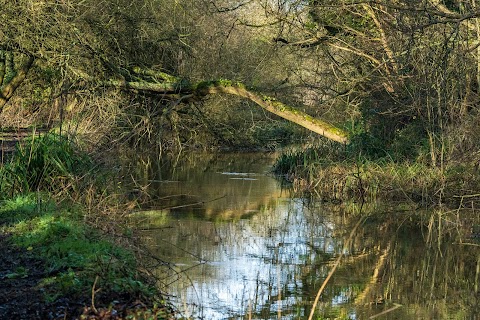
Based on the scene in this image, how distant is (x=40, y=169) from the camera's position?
10828 millimetres

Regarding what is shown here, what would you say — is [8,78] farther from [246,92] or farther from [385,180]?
[385,180]

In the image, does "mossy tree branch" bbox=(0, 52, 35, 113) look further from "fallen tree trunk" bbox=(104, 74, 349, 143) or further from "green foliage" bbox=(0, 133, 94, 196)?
"green foliage" bbox=(0, 133, 94, 196)

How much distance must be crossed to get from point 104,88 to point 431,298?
376 inches

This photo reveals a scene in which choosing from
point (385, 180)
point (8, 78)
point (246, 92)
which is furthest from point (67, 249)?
point (8, 78)

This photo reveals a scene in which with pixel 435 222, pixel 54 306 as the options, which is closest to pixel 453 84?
pixel 435 222

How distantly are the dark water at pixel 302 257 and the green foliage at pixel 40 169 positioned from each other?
127 centimetres

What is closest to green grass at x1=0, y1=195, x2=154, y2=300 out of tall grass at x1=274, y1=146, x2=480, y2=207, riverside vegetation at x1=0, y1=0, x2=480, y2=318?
riverside vegetation at x1=0, y1=0, x2=480, y2=318

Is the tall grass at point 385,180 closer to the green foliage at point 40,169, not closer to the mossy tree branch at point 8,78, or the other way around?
the green foliage at point 40,169

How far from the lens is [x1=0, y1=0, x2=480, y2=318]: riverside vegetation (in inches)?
438

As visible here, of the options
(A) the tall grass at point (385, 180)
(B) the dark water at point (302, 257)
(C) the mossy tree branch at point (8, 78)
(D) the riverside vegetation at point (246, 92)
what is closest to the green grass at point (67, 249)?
(D) the riverside vegetation at point (246, 92)

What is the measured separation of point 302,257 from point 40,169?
3.86m

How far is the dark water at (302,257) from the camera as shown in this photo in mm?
7352

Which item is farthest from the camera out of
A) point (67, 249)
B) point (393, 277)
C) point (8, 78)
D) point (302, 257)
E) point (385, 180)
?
point (8, 78)

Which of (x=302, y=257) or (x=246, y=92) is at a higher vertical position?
(x=246, y=92)
